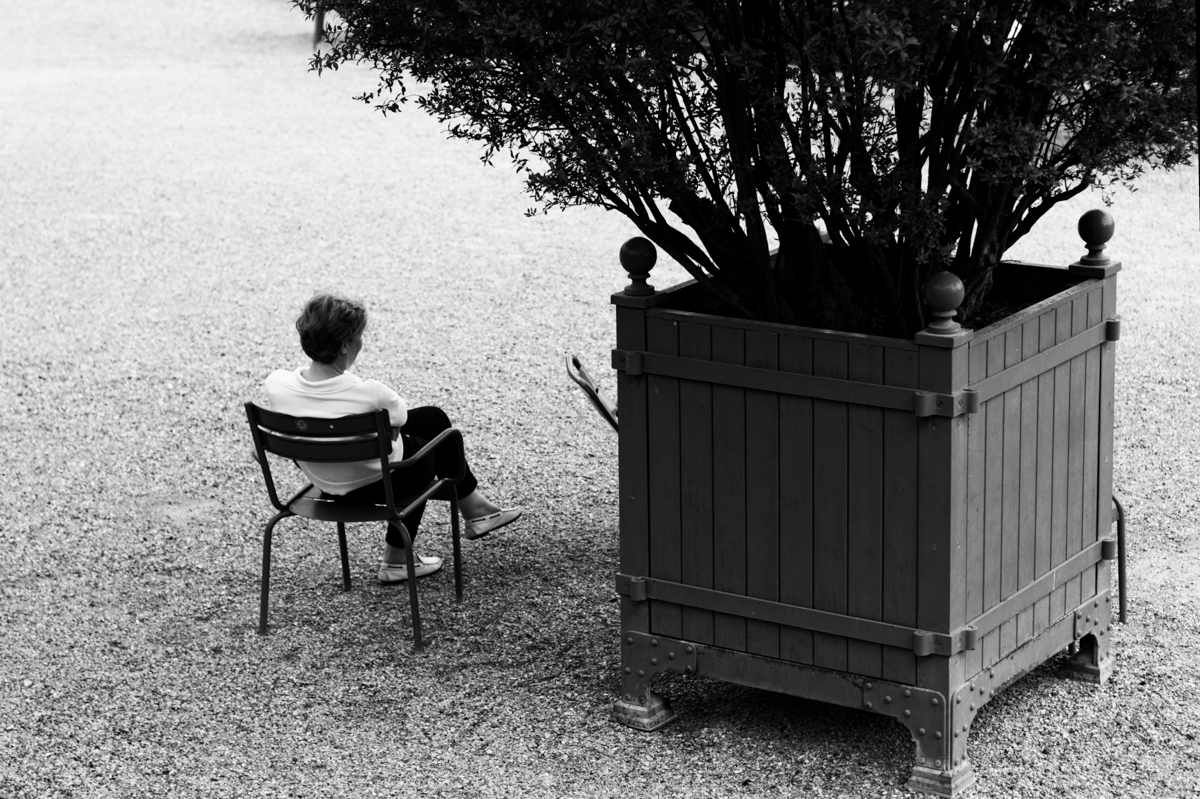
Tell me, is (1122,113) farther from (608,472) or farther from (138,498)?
(138,498)

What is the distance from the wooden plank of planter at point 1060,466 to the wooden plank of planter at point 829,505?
751mm

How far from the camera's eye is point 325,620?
19.3 feet

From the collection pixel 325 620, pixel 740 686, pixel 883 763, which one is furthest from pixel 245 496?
pixel 883 763

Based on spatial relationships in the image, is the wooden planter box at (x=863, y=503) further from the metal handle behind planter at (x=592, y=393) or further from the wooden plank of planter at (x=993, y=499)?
the metal handle behind planter at (x=592, y=393)

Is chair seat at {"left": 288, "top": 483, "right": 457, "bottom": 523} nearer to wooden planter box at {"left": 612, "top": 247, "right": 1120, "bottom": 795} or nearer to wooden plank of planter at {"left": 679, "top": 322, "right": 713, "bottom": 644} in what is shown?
wooden planter box at {"left": 612, "top": 247, "right": 1120, "bottom": 795}

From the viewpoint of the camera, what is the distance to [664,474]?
15.9 ft

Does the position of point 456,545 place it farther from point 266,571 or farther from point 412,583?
point 266,571

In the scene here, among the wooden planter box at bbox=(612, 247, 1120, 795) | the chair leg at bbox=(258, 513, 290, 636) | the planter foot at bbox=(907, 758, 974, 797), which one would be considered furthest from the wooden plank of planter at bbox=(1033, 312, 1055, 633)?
the chair leg at bbox=(258, 513, 290, 636)

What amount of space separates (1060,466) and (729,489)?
40.6 inches

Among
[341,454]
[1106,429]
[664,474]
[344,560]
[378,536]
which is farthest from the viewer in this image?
[378,536]

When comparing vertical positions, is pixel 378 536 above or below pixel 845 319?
below

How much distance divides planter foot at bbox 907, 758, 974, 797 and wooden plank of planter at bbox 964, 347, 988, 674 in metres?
0.28

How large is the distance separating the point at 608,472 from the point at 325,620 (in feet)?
6.20

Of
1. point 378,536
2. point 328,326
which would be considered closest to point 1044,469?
point 328,326
